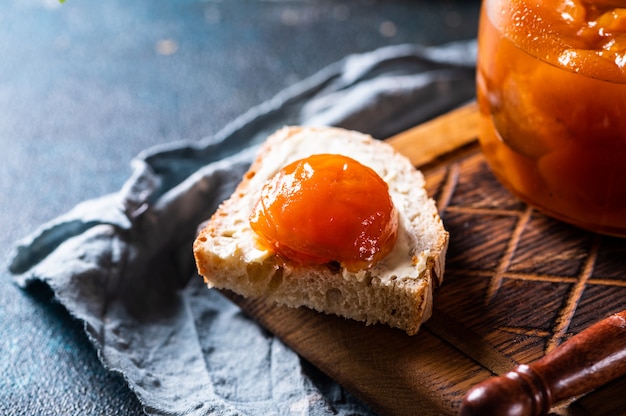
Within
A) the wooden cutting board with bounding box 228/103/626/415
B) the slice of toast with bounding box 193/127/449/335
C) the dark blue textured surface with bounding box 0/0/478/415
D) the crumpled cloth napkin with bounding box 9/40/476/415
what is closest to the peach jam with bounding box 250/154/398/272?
the slice of toast with bounding box 193/127/449/335

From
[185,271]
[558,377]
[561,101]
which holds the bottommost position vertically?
[185,271]

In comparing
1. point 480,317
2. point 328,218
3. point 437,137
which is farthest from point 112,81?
point 480,317

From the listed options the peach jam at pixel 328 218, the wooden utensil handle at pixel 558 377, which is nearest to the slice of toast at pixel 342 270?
the peach jam at pixel 328 218

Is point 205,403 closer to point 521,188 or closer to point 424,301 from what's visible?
point 424,301

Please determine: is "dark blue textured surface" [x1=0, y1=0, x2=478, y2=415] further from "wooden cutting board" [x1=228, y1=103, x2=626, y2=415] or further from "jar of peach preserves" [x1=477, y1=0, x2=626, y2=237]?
"jar of peach preserves" [x1=477, y1=0, x2=626, y2=237]

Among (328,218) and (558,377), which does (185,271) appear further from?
(558,377)

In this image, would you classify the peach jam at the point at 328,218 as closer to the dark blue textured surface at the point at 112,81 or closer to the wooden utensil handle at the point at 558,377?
the wooden utensil handle at the point at 558,377
